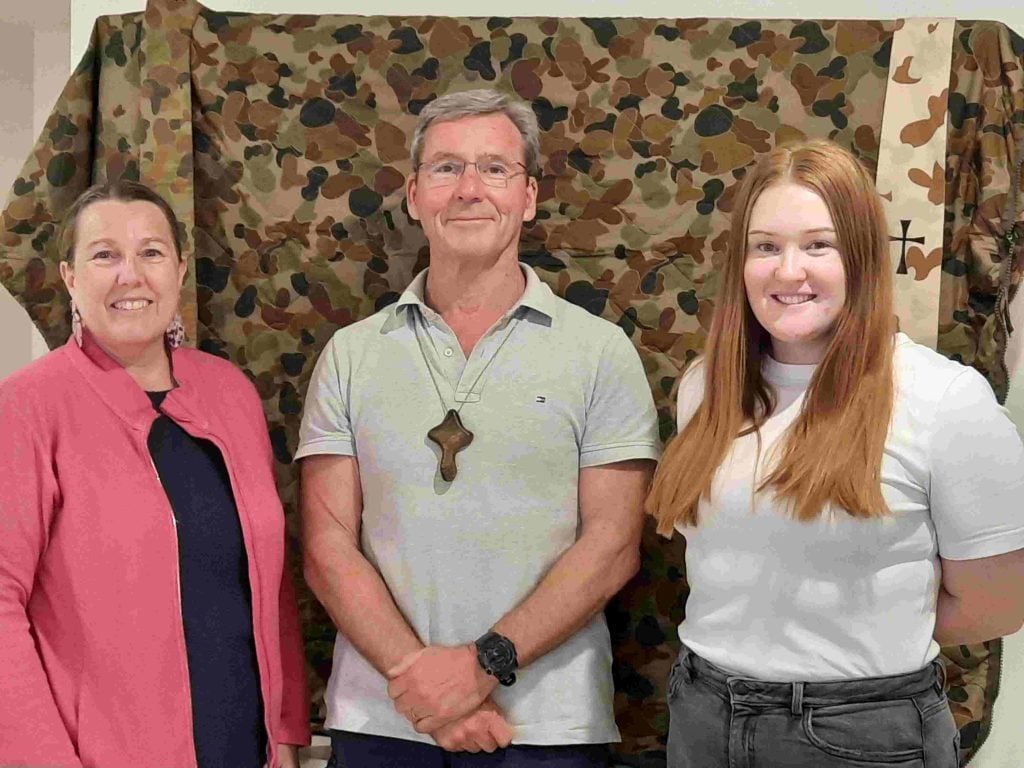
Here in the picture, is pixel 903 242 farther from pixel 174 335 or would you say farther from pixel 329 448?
pixel 174 335

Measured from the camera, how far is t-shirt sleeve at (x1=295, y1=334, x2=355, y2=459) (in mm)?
1913

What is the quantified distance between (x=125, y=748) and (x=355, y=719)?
40cm

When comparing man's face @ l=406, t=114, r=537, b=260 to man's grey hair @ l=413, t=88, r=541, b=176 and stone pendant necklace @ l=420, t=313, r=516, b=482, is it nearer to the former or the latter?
man's grey hair @ l=413, t=88, r=541, b=176

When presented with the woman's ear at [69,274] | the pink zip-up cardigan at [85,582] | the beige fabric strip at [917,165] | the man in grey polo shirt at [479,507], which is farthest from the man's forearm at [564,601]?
the woman's ear at [69,274]

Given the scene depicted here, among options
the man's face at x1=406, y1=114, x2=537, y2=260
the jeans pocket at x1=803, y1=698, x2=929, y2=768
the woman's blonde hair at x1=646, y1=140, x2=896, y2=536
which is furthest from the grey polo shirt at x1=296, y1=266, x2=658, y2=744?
the jeans pocket at x1=803, y1=698, x2=929, y2=768

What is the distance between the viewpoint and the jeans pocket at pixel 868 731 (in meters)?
1.46

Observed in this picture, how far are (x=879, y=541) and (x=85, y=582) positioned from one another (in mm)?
1214

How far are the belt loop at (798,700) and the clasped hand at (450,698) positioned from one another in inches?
20.9

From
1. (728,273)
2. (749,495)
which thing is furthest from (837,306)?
(749,495)

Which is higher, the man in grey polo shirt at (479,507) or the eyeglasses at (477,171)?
the eyeglasses at (477,171)

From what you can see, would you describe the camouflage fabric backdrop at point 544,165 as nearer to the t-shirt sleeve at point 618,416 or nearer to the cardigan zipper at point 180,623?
the t-shirt sleeve at point 618,416

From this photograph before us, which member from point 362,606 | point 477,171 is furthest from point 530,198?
point 362,606

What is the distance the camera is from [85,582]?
164 cm

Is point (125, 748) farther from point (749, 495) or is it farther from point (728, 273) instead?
point (728, 273)
